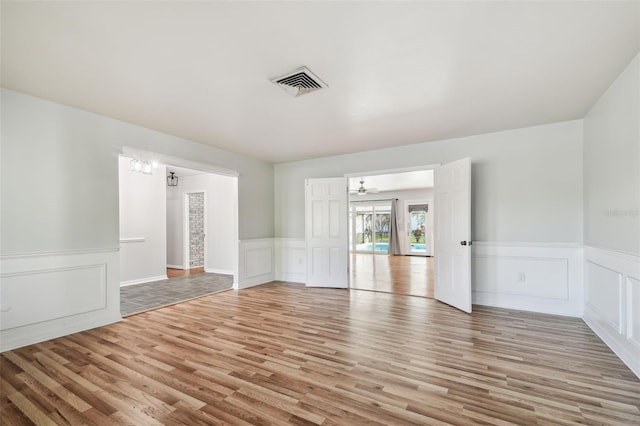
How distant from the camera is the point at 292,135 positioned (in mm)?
4215

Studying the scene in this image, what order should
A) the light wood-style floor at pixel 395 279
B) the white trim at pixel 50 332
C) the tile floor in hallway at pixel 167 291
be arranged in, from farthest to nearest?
1. the light wood-style floor at pixel 395 279
2. the tile floor in hallway at pixel 167 291
3. the white trim at pixel 50 332

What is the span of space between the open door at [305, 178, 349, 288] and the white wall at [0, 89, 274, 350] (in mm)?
2974

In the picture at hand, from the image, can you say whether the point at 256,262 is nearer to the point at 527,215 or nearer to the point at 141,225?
the point at 141,225

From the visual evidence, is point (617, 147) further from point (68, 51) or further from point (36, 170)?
point (36, 170)

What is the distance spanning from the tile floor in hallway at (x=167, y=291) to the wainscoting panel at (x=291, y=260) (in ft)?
3.62

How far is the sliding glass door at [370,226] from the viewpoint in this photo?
12052 mm

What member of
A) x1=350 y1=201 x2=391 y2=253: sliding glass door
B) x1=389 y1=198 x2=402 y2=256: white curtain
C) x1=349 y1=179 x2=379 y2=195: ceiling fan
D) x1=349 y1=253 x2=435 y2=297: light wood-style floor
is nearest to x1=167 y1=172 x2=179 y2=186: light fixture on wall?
x1=349 y1=179 x2=379 y2=195: ceiling fan

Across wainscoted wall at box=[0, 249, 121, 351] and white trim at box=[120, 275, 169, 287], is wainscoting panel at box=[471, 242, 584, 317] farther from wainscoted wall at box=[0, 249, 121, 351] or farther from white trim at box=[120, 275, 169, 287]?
white trim at box=[120, 275, 169, 287]

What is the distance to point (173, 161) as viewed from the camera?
4.21 m

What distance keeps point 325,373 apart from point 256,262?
143 inches

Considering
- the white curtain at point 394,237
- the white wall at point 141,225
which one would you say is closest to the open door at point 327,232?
the white wall at point 141,225

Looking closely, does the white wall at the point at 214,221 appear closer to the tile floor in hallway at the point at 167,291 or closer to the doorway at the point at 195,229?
the doorway at the point at 195,229

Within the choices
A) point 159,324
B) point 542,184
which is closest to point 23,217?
point 159,324

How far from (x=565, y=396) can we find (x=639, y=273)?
3.88ft
